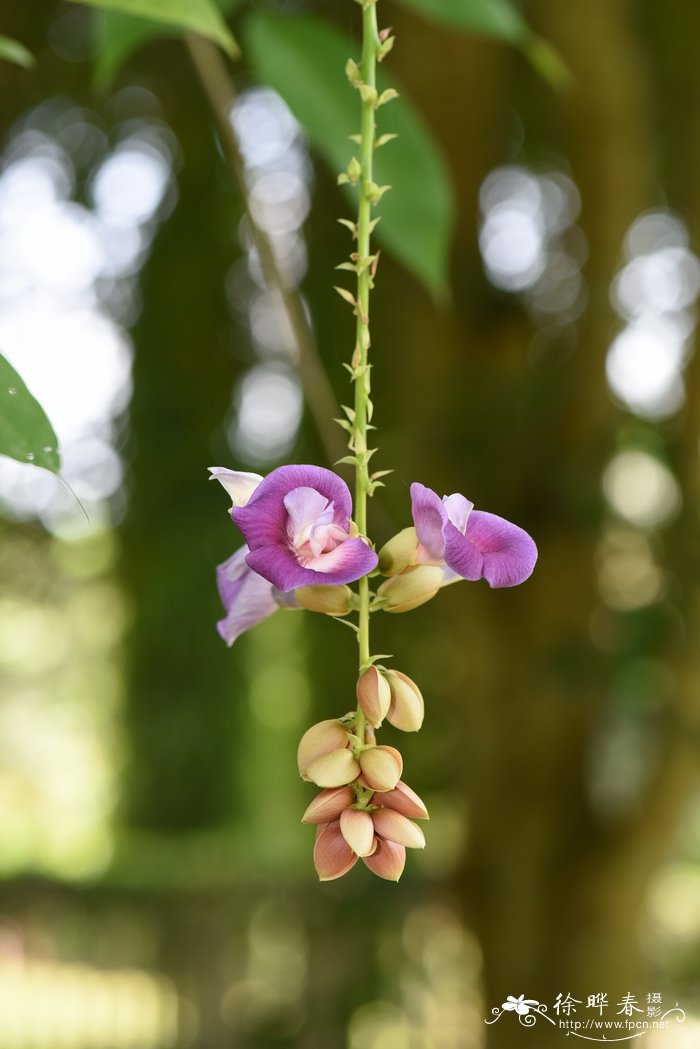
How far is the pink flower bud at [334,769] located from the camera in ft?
0.78

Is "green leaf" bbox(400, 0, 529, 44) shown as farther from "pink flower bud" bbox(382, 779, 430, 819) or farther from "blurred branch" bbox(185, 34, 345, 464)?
"pink flower bud" bbox(382, 779, 430, 819)

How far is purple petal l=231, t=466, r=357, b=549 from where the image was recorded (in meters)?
0.24

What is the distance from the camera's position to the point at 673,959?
249 cm

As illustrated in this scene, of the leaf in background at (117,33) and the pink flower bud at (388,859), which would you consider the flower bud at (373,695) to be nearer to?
the pink flower bud at (388,859)

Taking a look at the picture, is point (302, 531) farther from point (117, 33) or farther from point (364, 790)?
point (117, 33)

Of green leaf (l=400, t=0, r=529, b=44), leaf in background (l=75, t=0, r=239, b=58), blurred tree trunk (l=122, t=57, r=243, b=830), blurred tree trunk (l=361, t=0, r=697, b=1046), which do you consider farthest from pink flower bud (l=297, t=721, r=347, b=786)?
blurred tree trunk (l=122, t=57, r=243, b=830)

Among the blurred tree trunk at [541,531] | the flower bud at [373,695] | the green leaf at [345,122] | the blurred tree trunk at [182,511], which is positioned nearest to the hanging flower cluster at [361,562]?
the flower bud at [373,695]

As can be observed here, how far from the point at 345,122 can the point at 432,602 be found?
1.36m

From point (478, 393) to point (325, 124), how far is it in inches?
42.0

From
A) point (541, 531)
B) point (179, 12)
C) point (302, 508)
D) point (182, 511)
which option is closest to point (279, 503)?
point (302, 508)

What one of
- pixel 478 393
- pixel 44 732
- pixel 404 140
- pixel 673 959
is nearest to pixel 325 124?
pixel 404 140

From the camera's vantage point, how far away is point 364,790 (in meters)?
0.25

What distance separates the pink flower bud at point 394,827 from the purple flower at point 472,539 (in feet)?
0.17

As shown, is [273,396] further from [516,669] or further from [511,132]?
[516,669]
